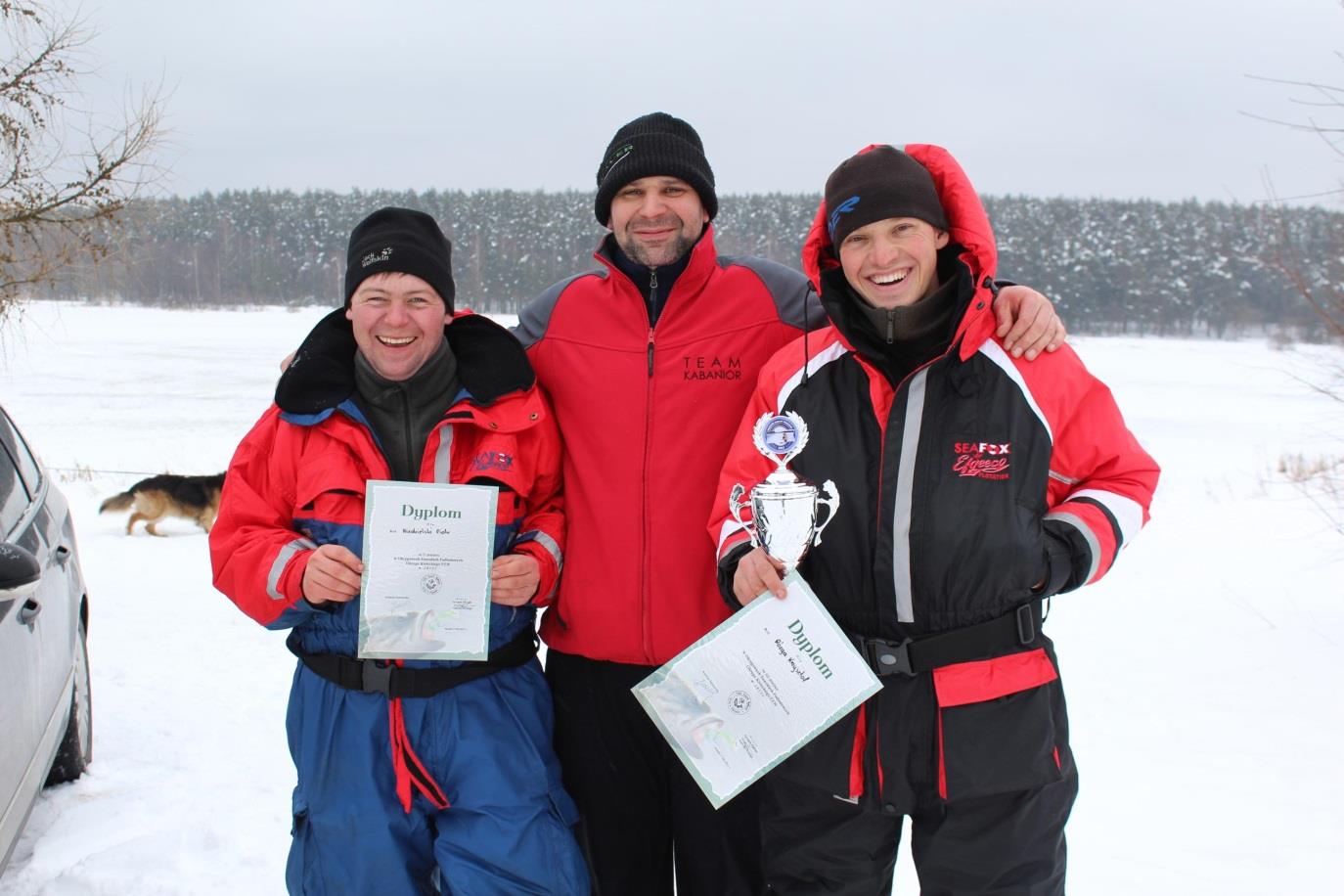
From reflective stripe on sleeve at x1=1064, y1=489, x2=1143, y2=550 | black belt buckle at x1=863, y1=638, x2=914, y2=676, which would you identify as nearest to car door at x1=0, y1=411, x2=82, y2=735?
black belt buckle at x1=863, y1=638, x2=914, y2=676

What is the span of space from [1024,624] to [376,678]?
5.05ft

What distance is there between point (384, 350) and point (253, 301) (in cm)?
6138

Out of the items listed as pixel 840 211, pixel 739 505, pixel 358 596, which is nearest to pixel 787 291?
Answer: pixel 840 211

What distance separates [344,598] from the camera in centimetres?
231

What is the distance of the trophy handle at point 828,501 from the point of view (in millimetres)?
2090

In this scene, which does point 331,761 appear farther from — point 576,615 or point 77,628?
point 77,628

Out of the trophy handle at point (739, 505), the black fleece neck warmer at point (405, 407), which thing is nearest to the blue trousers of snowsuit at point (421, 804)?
the black fleece neck warmer at point (405, 407)

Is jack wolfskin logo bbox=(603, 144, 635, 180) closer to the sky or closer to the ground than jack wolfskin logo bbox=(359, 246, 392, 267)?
closer to the sky

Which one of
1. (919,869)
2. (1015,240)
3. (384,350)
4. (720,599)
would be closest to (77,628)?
(384,350)

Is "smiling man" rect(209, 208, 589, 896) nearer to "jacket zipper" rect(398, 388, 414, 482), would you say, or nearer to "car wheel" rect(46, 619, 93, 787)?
"jacket zipper" rect(398, 388, 414, 482)

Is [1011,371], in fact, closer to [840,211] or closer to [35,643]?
[840,211]

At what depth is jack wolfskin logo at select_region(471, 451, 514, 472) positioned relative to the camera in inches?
96.1

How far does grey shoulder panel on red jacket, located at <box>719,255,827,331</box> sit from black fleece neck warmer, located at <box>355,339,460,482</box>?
897mm

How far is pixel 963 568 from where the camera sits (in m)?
2.11
